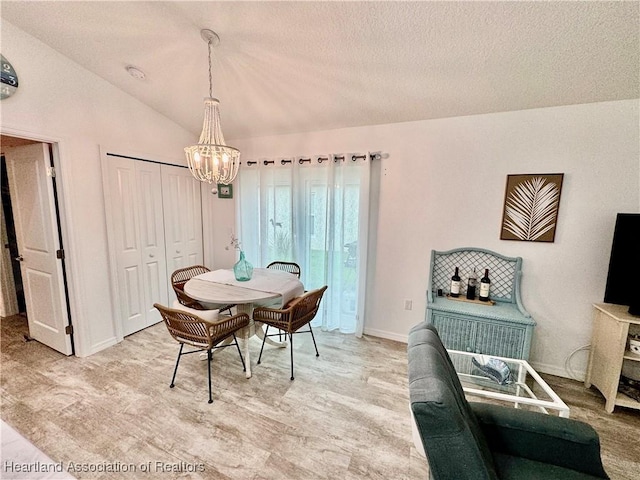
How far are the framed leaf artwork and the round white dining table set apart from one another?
2112 millimetres

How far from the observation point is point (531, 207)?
2.37 meters

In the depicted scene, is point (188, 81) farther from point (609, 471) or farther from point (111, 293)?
point (609, 471)

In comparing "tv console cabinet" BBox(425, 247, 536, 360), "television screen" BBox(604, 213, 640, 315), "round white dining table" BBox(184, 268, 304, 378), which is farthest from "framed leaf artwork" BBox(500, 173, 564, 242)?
"round white dining table" BBox(184, 268, 304, 378)

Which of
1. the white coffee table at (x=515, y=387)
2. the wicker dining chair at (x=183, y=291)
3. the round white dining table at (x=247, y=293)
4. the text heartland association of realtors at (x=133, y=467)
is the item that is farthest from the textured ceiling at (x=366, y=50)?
the text heartland association of realtors at (x=133, y=467)

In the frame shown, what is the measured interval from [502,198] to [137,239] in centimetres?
Result: 396

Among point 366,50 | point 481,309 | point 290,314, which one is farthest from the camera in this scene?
point 481,309

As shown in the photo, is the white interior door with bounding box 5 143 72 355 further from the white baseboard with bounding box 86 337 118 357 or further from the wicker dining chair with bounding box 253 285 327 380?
the wicker dining chair with bounding box 253 285 327 380

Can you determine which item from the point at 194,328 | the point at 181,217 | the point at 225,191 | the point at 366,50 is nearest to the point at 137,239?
the point at 181,217

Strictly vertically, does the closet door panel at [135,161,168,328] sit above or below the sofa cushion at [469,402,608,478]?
above

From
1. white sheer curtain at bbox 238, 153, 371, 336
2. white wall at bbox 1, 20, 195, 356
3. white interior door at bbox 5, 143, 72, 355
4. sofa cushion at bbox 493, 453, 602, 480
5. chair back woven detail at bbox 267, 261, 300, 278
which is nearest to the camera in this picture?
sofa cushion at bbox 493, 453, 602, 480

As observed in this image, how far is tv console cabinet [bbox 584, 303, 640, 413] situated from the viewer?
1901 millimetres

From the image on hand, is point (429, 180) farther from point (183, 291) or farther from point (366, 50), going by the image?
point (183, 291)

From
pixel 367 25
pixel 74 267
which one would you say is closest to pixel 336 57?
pixel 367 25

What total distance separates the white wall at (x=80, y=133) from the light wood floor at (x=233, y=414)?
1.87 feet
